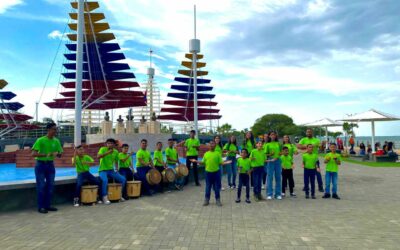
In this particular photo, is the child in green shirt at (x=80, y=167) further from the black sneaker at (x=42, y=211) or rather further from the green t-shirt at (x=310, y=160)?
the green t-shirt at (x=310, y=160)

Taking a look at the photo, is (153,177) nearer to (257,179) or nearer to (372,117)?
(257,179)

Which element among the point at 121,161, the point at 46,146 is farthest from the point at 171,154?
the point at 46,146

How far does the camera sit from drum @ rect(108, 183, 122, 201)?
8875 mm

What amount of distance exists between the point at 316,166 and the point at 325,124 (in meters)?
24.0

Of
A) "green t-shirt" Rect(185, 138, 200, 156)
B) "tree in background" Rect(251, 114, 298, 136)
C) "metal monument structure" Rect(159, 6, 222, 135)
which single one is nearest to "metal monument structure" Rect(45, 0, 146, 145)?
"metal monument structure" Rect(159, 6, 222, 135)

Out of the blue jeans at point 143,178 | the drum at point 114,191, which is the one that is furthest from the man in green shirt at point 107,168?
the blue jeans at point 143,178

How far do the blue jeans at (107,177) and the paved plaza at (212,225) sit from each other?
54 centimetres

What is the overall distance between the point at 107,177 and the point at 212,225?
4.08 meters

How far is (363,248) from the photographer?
195 inches

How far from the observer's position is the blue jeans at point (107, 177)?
8.83m

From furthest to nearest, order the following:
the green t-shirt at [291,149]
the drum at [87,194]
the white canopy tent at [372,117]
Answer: the white canopy tent at [372,117]
the green t-shirt at [291,149]
the drum at [87,194]

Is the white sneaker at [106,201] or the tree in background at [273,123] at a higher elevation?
the tree in background at [273,123]

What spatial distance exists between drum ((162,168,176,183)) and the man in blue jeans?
3575mm

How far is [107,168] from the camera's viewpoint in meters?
9.01
